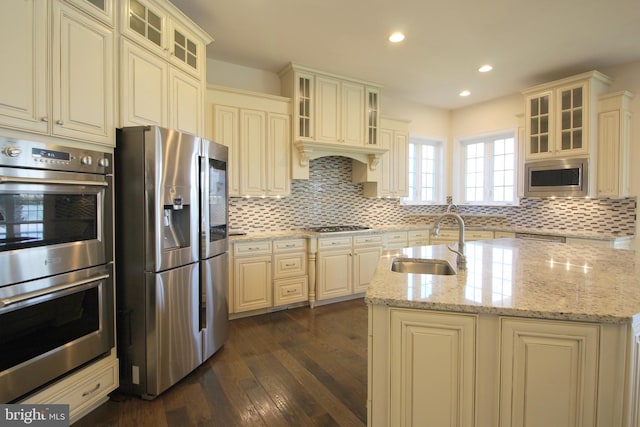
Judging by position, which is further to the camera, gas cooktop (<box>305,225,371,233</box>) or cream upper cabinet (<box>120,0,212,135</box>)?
gas cooktop (<box>305,225,371,233</box>)

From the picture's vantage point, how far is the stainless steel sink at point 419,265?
2238mm

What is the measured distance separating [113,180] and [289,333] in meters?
2.06

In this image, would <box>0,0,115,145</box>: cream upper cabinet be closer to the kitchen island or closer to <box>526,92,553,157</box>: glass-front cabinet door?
the kitchen island

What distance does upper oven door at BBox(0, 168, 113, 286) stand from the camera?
5.03 ft

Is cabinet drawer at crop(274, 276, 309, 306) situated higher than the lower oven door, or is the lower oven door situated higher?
the lower oven door

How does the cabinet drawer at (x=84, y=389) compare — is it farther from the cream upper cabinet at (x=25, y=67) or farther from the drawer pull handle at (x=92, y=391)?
the cream upper cabinet at (x=25, y=67)

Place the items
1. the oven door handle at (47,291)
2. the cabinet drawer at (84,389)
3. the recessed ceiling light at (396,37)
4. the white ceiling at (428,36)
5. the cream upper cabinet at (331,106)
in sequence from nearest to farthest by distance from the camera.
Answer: the oven door handle at (47,291) → the cabinet drawer at (84,389) → the white ceiling at (428,36) → the recessed ceiling light at (396,37) → the cream upper cabinet at (331,106)

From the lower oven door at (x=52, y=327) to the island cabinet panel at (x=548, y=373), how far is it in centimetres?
220

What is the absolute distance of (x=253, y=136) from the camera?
3.71 metres

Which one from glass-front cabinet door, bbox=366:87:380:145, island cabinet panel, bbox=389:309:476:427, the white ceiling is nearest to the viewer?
island cabinet panel, bbox=389:309:476:427

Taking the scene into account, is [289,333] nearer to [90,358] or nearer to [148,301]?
[148,301]

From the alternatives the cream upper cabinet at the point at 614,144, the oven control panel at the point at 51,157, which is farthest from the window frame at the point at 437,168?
the oven control panel at the point at 51,157

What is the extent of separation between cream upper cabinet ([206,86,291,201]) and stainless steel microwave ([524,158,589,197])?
3247mm

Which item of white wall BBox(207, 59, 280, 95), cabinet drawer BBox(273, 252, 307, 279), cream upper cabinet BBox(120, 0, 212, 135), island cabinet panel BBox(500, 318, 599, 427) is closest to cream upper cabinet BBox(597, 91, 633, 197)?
island cabinet panel BBox(500, 318, 599, 427)
